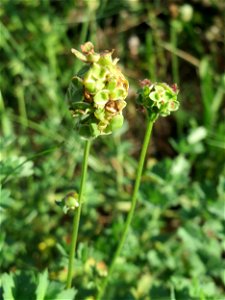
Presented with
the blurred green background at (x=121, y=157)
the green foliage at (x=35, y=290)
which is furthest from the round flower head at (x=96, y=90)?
the green foliage at (x=35, y=290)

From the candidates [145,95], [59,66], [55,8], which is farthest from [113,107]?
[55,8]

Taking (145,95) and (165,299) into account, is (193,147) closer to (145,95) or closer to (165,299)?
(165,299)

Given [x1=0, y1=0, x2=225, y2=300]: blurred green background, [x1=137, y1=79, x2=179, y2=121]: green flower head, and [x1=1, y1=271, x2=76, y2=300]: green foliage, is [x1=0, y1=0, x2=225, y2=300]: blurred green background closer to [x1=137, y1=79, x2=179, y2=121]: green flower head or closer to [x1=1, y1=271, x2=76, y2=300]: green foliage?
[x1=1, y1=271, x2=76, y2=300]: green foliage

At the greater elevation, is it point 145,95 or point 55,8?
point 55,8

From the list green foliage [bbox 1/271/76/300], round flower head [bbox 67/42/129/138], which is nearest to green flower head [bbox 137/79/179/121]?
round flower head [bbox 67/42/129/138]

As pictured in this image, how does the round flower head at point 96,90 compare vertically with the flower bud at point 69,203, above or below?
above

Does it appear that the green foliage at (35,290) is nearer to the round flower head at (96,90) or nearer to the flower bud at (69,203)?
the flower bud at (69,203)
